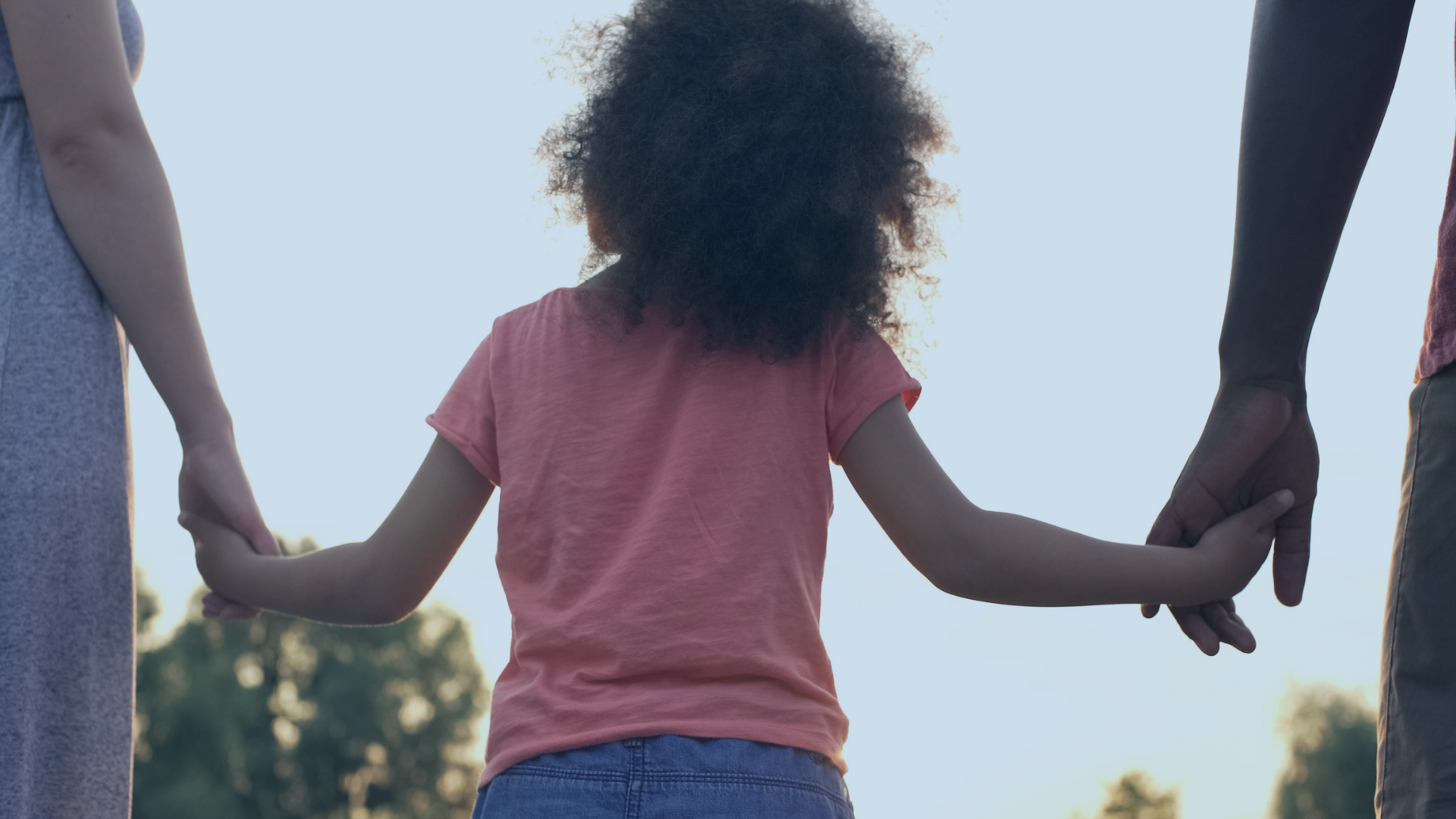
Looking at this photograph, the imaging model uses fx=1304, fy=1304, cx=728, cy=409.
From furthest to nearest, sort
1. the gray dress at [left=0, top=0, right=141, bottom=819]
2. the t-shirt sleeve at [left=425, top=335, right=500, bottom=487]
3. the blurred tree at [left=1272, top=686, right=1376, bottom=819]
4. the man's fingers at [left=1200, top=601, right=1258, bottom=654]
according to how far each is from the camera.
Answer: the blurred tree at [left=1272, top=686, right=1376, bottom=819], the man's fingers at [left=1200, top=601, right=1258, bottom=654], the t-shirt sleeve at [left=425, top=335, right=500, bottom=487], the gray dress at [left=0, top=0, right=141, bottom=819]

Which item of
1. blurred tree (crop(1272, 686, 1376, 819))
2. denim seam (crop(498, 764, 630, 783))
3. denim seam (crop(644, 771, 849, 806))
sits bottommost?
denim seam (crop(498, 764, 630, 783))

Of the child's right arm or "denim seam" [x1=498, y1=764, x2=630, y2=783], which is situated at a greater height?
the child's right arm

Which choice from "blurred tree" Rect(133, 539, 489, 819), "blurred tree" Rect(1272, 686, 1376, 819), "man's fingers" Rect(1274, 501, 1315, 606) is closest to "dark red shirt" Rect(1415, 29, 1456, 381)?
"man's fingers" Rect(1274, 501, 1315, 606)

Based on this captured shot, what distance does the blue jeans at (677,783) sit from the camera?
1.65 metres

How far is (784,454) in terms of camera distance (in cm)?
182

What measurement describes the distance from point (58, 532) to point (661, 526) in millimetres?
819

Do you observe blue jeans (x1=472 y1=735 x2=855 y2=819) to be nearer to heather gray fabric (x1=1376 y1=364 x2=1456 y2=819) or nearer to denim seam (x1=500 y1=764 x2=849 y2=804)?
denim seam (x1=500 y1=764 x2=849 y2=804)

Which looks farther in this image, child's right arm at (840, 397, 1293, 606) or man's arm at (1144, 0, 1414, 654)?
man's arm at (1144, 0, 1414, 654)

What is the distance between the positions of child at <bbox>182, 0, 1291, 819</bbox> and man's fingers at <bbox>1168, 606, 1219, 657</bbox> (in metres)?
0.25

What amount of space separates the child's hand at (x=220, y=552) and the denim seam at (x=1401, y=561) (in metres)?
1.81

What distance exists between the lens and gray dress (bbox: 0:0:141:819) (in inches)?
68.2

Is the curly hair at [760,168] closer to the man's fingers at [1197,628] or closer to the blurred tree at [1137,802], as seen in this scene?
the man's fingers at [1197,628]

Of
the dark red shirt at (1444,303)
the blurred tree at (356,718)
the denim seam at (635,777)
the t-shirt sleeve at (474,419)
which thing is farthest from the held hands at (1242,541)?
the blurred tree at (356,718)

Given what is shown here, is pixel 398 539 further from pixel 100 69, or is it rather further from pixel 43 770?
pixel 100 69
